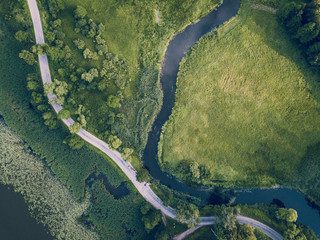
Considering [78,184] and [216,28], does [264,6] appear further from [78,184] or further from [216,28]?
[78,184]

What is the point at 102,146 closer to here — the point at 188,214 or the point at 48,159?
the point at 48,159

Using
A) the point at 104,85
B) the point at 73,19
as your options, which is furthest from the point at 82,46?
the point at 104,85

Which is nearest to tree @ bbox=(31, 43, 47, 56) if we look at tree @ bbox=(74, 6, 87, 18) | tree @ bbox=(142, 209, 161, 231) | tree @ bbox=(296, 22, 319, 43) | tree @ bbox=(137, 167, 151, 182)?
tree @ bbox=(74, 6, 87, 18)

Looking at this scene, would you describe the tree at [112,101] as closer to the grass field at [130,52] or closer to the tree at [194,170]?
the grass field at [130,52]

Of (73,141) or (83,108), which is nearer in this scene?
(73,141)

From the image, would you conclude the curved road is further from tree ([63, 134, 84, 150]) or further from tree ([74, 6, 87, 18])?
tree ([74, 6, 87, 18])

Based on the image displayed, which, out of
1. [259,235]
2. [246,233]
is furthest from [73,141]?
[259,235]
